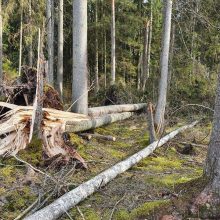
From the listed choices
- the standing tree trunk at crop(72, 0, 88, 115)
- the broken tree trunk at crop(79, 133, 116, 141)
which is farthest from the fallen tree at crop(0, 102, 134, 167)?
the standing tree trunk at crop(72, 0, 88, 115)

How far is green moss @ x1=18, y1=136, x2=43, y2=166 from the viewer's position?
21.5 feet

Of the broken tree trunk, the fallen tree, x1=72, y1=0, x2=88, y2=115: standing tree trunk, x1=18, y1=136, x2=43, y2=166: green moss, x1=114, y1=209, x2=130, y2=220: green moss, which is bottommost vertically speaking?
x1=114, y1=209, x2=130, y2=220: green moss

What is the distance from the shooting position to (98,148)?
829 centimetres

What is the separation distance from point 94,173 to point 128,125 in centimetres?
580

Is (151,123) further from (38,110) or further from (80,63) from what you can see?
(38,110)

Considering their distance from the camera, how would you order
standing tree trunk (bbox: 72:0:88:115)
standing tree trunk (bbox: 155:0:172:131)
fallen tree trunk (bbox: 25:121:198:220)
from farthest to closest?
standing tree trunk (bbox: 155:0:172:131)
standing tree trunk (bbox: 72:0:88:115)
fallen tree trunk (bbox: 25:121:198:220)

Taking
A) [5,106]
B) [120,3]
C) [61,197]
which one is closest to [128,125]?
[5,106]

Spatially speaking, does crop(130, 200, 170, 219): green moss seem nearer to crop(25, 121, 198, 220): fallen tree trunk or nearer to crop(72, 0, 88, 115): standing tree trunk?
crop(25, 121, 198, 220): fallen tree trunk

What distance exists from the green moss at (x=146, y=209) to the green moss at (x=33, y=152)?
2.44 m

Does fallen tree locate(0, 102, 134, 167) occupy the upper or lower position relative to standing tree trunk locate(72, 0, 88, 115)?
lower

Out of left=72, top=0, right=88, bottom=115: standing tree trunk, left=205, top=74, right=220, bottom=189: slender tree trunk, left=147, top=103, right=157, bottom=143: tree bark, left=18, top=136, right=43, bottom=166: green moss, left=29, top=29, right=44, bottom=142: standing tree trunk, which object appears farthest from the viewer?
left=72, top=0, right=88, bottom=115: standing tree trunk

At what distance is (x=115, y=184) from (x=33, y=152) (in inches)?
72.0

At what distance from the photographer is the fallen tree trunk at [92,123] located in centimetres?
847

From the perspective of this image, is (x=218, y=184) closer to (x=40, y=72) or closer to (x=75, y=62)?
(x=40, y=72)
